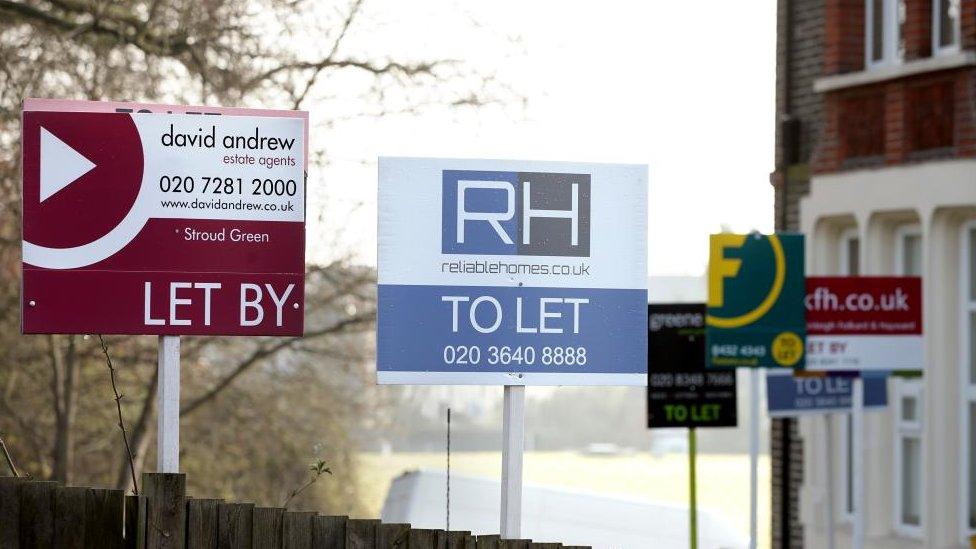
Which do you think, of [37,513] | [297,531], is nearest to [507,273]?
[297,531]

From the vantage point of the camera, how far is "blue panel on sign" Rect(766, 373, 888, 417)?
13.2 m

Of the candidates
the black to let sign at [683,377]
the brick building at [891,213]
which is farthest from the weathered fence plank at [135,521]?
the brick building at [891,213]

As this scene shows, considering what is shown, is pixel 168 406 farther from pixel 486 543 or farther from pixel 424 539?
pixel 486 543

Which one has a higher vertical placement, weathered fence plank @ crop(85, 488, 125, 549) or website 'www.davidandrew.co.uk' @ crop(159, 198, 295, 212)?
website 'www.davidandrew.co.uk' @ crop(159, 198, 295, 212)

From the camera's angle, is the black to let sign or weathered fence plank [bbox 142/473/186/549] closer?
weathered fence plank [bbox 142/473/186/549]

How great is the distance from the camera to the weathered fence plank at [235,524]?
6141 mm

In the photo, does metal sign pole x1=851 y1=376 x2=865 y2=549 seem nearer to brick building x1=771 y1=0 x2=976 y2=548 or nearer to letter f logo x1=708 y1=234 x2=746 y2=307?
letter f logo x1=708 y1=234 x2=746 y2=307

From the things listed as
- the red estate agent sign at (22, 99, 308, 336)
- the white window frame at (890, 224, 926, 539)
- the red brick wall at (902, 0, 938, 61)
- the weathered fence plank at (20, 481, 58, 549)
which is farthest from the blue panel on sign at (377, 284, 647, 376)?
the red brick wall at (902, 0, 938, 61)

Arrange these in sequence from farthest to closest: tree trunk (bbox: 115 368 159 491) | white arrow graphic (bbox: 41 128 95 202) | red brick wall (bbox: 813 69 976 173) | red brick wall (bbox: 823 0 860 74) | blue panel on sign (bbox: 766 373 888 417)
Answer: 1. tree trunk (bbox: 115 368 159 491)
2. red brick wall (bbox: 823 0 860 74)
3. red brick wall (bbox: 813 69 976 173)
4. blue panel on sign (bbox: 766 373 888 417)
5. white arrow graphic (bbox: 41 128 95 202)

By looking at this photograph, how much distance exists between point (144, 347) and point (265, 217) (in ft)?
47.4

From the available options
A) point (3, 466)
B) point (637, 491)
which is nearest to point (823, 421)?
point (3, 466)

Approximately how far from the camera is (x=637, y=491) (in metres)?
63.2

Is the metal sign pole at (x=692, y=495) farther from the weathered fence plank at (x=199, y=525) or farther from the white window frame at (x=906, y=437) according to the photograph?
the weathered fence plank at (x=199, y=525)

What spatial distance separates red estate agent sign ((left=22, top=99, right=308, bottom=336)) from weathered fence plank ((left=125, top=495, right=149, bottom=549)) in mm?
617
